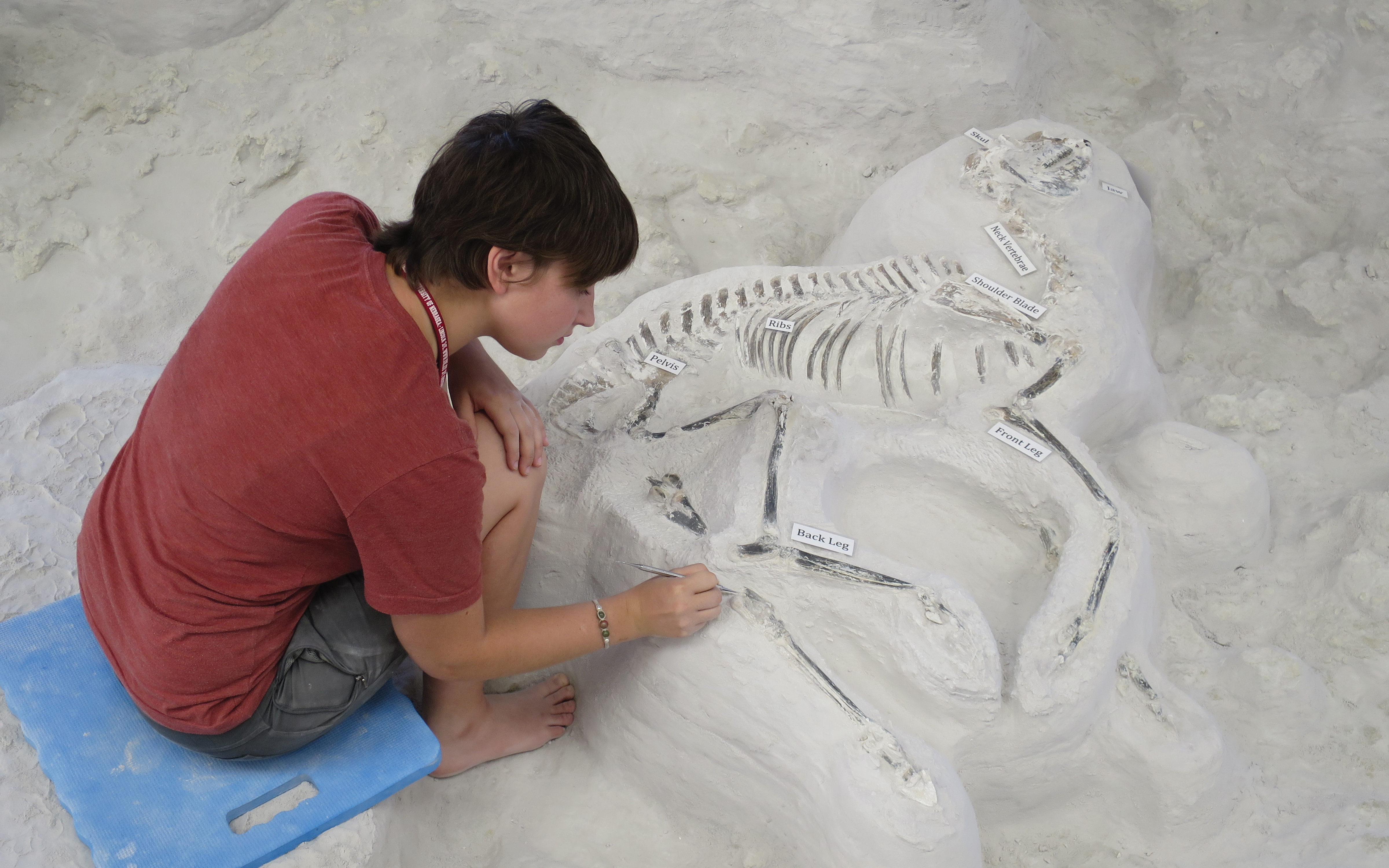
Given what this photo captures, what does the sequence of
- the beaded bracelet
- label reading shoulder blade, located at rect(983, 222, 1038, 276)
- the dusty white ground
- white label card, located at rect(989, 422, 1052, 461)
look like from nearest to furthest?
the beaded bracelet < white label card, located at rect(989, 422, 1052, 461) < the dusty white ground < label reading shoulder blade, located at rect(983, 222, 1038, 276)

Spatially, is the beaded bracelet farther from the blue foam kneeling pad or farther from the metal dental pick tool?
the blue foam kneeling pad

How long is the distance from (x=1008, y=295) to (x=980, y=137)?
2.27 ft

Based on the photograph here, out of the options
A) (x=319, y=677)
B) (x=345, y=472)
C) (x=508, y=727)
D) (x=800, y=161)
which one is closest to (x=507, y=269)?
(x=345, y=472)

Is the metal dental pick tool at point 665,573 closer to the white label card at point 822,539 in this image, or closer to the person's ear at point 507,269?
the white label card at point 822,539

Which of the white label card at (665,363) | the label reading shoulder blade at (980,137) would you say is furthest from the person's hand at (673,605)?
the label reading shoulder blade at (980,137)

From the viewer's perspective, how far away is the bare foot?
7.80ft

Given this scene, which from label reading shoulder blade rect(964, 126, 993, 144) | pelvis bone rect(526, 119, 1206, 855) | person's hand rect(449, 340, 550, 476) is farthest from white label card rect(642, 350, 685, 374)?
label reading shoulder blade rect(964, 126, 993, 144)

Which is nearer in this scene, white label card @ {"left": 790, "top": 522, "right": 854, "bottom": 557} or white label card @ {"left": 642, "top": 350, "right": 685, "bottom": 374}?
white label card @ {"left": 790, "top": 522, "right": 854, "bottom": 557}

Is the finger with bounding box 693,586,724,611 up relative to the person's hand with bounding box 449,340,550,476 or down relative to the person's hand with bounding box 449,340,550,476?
down

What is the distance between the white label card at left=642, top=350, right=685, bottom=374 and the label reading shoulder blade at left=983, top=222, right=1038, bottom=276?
0.97 metres

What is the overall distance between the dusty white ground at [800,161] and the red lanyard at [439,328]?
1266mm

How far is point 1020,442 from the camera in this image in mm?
2531

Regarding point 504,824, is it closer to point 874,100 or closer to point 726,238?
point 726,238

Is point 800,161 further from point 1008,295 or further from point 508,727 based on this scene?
point 508,727
